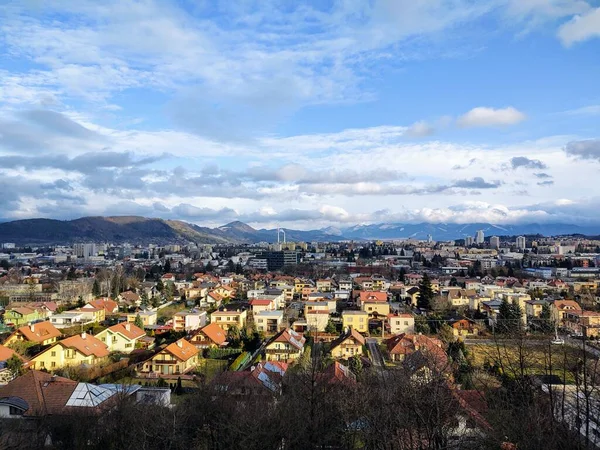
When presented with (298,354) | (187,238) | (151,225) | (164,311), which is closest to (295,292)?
(164,311)

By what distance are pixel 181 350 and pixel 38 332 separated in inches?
197

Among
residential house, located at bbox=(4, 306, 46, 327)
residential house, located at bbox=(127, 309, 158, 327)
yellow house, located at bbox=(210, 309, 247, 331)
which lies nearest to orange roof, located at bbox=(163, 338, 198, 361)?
yellow house, located at bbox=(210, 309, 247, 331)

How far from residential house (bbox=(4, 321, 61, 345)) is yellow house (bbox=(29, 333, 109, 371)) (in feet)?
6.77

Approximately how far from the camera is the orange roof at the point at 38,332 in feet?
43.4

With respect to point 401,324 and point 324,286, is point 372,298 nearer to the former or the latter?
point 401,324

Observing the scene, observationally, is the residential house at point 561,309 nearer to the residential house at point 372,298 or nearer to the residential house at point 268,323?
the residential house at point 372,298

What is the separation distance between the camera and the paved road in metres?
11.5

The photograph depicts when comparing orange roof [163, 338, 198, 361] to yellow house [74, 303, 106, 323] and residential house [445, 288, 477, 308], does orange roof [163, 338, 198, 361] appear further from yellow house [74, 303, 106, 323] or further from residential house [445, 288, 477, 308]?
residential house [445, 288, 477, 308]

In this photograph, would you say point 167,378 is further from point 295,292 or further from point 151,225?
point 151,225

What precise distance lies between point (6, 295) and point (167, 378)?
50.4 feet

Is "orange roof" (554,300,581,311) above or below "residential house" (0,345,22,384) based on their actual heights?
above

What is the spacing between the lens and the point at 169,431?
18.6ft

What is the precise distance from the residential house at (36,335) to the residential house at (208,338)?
3.95 metres

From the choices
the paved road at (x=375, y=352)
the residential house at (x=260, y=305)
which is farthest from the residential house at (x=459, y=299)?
the residential house at (x=260, y=305)
